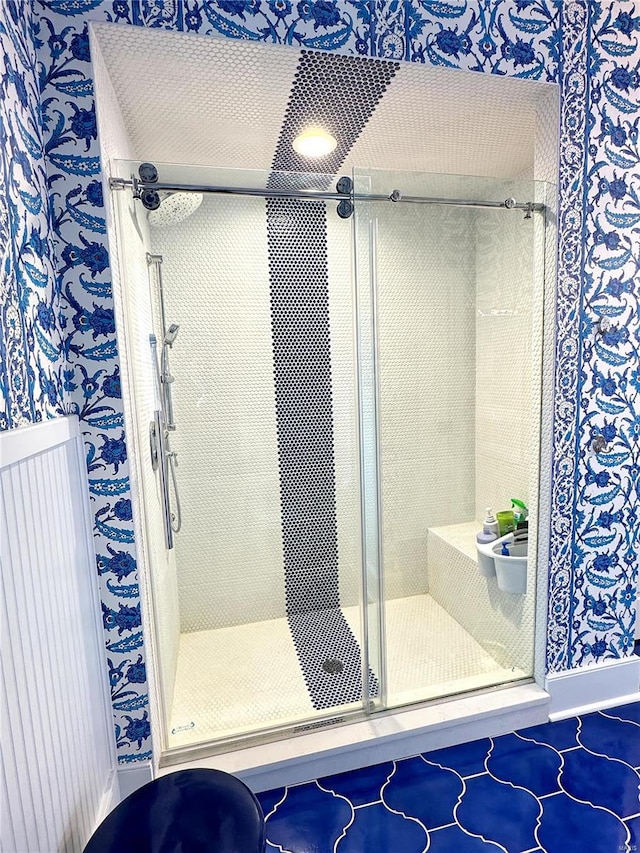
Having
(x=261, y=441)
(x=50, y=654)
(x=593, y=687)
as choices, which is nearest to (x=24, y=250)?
(x=50, y=654)

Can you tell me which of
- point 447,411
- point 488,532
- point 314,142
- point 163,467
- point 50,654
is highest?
point 314,142

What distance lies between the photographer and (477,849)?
4.53 ft

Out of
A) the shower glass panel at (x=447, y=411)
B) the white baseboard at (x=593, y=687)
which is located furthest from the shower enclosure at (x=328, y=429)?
the white baseboard at (x=593, y=687)

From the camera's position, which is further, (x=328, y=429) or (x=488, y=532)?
(x=328, y=429)

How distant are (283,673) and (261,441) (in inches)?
43.7

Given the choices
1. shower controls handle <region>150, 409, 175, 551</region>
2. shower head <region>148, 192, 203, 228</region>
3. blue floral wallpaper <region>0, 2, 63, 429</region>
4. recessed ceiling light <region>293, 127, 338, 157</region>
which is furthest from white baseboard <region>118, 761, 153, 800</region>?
recessed ceiling light <region>293, 127, 338, 157</region>

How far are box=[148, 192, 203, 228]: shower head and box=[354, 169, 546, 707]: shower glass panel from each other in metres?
0.74

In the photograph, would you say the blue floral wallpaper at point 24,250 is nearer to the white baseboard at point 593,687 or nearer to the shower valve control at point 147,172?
the shower valve control at point 147,172

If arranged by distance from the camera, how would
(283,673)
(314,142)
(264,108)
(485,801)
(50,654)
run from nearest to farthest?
(50,654)
(485,801)
(264,108)
(314,142)
(283,673)

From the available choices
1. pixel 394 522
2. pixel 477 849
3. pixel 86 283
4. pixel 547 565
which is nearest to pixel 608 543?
pixel 547 565

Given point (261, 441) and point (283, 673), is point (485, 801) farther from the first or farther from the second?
point (261, 441)

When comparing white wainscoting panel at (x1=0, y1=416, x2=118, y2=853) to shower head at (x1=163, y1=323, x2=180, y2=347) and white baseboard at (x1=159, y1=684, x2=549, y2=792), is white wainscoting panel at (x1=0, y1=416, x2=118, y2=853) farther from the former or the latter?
shower head at (x1=163, y1=323, x2=180, y2=347)

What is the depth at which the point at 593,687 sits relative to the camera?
6.34 feet

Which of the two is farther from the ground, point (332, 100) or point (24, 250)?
point (332, 100)
